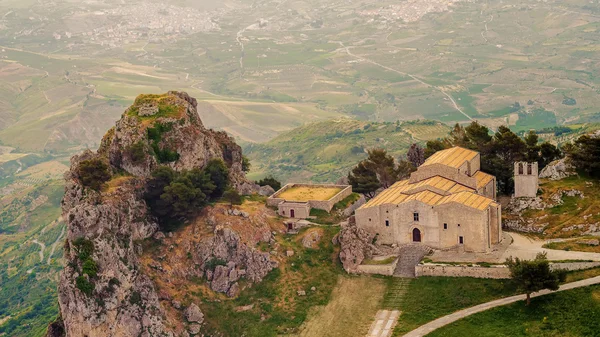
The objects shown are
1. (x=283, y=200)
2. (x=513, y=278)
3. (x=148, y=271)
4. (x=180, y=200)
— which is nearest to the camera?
(x=513, y=278)

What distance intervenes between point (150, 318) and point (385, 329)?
19.3 metres

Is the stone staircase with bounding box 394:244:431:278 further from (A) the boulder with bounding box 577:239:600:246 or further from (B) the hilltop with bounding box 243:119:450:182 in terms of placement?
(B) the hilltop with bounding box 243:119:450:182

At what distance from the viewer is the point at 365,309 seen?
69.6m

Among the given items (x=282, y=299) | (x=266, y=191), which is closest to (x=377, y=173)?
(x=266, y=191)

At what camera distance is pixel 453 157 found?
270 feet

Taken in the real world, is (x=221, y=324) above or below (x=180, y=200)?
below

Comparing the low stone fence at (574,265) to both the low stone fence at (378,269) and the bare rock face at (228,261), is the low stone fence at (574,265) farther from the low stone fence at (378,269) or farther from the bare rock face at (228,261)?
the bare rock face at (228,261)

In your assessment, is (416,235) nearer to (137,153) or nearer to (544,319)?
(544,319)

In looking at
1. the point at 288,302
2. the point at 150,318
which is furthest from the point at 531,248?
the point at 150,318

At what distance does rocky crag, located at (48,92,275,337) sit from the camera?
231ft

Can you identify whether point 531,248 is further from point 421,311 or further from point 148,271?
point 148,271

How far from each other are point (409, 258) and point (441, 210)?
501cm

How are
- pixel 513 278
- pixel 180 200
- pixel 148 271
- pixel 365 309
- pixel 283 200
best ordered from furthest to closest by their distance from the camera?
pixel 283 200, pixel 180 200, pixel 148 271, pixel 365 309, pixel 513 278

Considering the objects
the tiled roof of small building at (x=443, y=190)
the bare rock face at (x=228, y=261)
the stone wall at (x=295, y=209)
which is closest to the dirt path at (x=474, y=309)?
the tiled roof of small building at (x=443, y=190)
